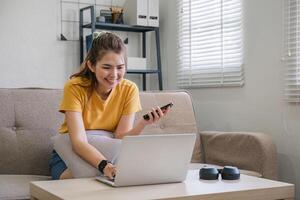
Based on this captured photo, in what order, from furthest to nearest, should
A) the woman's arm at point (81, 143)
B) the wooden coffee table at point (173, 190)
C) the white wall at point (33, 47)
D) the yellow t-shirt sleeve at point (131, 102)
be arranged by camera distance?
the white wall at point (33, 47)
the yellow t-shirt sleeve at point (131, 102)
the woman's arm at point (81, 143)
the wooden coffee table at point (173, 190)

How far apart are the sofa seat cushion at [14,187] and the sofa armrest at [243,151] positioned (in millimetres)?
1042

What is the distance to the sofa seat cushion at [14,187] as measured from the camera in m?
1.94

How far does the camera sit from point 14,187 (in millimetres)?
2002

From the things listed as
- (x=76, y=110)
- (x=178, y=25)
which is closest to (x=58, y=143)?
(x=76, y=110)

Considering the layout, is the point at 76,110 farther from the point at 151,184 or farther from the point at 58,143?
the point at 151,184

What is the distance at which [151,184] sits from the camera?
150 centimetres

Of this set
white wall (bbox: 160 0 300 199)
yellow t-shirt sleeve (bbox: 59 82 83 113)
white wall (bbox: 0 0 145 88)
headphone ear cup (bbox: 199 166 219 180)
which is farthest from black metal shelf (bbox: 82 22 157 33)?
headphone ear cup (bbox: 199 166 219 180)

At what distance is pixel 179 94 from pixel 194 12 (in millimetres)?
842

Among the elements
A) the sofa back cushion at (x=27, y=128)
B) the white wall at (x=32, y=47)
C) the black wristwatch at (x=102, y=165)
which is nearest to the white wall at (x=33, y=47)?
the white wall at (x=32, y=47)

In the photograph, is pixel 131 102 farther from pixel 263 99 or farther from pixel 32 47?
pixel 32 47

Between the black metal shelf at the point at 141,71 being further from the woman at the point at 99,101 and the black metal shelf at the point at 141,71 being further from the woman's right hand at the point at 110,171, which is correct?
the woman's right hand at the point at 110,171

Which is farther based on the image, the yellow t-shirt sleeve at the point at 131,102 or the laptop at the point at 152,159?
the yellow t-shirt sleeve at the point at 131,102

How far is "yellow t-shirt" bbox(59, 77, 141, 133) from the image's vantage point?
1.94 meters

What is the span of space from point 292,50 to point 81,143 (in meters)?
1.43
